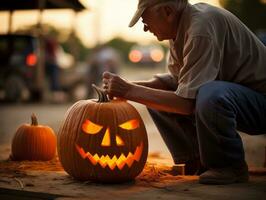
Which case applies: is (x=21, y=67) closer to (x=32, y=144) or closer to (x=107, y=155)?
(x=32, y=144)

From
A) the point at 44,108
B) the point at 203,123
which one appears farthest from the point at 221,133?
the point at 44,108

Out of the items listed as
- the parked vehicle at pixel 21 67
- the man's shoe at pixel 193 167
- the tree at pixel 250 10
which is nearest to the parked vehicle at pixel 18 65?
the parked vehicle at pixel 21 67

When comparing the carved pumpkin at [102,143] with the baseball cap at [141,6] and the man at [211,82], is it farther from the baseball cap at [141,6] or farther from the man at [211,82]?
the baseball cap at [141,6]

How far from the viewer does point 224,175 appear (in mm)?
3889

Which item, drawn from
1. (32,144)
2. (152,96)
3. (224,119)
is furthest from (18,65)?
(224,119)

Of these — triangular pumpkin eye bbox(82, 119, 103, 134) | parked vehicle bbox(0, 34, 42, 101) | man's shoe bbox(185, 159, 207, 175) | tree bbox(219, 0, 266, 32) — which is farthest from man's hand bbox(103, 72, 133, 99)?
tree bbox(219, 0, 266, 32)

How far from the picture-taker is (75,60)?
18094 millimetres

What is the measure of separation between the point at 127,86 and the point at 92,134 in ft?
1.28

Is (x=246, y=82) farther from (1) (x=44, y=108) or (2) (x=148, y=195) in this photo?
(1) (x=44, y=108)

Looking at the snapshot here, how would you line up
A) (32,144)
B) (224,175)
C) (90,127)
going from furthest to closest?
(32,144) → (90,127) → (224,175)

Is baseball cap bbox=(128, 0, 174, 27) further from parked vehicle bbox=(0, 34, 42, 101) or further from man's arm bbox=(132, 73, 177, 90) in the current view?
parked vehicle bbox=(0, 34, 42, 101)

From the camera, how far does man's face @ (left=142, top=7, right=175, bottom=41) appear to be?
4.05m

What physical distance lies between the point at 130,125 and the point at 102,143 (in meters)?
0.25

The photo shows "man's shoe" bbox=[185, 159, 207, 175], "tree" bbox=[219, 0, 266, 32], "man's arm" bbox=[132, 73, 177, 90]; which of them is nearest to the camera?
"man's shoe" bbox=[185, 159, 207, 175]
